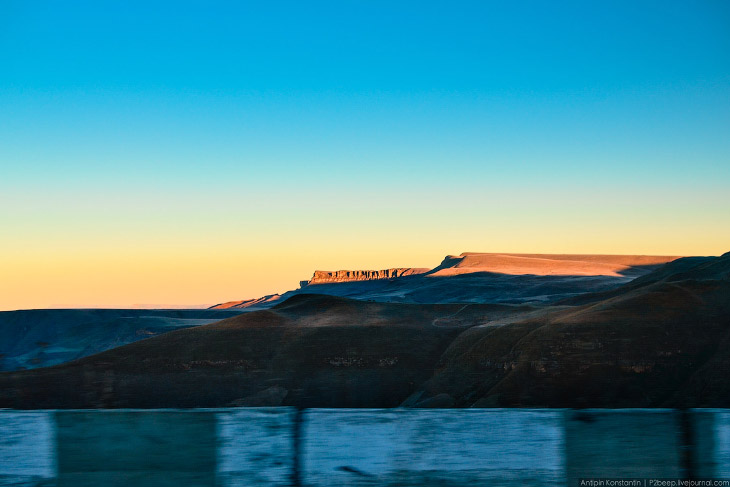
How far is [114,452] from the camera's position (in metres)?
4.63

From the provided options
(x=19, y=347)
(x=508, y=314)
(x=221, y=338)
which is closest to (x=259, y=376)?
(x=221, y=338)

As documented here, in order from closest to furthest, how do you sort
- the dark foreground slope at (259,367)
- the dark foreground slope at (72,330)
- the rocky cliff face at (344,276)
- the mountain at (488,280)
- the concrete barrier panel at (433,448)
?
the concrete barrier panel at (433,448)
the dark foreground slope at (259,367)
the dark foreground slope at (72,330)
the mountain at (488,280)
the rocky cliff face at (344,276)

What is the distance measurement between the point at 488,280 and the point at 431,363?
282ft

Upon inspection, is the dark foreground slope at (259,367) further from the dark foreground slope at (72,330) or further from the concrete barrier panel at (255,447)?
the dark foreground slope at (72,330)

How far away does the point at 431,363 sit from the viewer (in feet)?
147

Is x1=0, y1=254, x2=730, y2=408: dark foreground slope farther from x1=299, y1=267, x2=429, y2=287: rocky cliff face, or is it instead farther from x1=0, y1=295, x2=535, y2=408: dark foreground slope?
x1=299, y1=267, x2=429, y2=287: rocky cliff face

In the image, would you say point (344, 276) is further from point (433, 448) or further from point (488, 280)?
point (433, 448)

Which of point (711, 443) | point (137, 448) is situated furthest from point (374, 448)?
point (711, 443)

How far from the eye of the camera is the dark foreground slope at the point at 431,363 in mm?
33938

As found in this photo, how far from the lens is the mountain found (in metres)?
116

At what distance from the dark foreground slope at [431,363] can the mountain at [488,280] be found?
48221 mm

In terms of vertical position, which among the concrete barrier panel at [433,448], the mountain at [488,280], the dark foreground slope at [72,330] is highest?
the mountain at [488,280]

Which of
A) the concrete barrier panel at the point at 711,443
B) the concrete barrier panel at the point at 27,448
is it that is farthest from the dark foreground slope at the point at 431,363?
the concrete barrier panel at the point at 27,448

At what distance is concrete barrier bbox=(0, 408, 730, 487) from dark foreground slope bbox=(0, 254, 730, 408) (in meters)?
27.9
